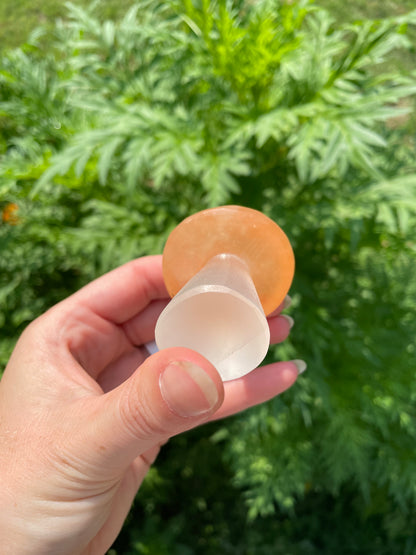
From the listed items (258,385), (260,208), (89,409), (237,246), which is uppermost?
(237,246)

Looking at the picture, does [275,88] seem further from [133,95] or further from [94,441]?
[94,441]

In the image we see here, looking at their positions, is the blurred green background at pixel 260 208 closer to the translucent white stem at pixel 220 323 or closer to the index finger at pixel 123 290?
the index finger at pixel 123 290

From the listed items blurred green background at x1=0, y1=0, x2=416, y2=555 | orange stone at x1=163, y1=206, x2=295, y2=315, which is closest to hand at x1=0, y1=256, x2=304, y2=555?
orange stone at x1=163, y1=206, x2=295, y2=315

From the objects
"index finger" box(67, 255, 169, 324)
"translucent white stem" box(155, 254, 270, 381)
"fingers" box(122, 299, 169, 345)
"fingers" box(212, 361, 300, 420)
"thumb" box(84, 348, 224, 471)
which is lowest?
"fingers" box(212, 361, 300, 420)

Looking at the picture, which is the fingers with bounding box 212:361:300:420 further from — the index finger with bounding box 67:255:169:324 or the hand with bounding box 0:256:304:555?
the index finger with bounding box 67:255:169:324

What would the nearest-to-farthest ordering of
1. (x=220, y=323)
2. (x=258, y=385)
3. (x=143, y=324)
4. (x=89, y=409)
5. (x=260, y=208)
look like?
(x=220, y=323) → (x=89, y=409) → (x=258, y=385) → (x=143, y=324) → (x=260, y=208)

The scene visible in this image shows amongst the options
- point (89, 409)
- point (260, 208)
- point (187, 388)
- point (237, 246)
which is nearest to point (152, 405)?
point (187, 388)

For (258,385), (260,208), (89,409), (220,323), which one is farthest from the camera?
(260,208)

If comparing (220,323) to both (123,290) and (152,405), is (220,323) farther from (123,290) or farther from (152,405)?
(123,290)
